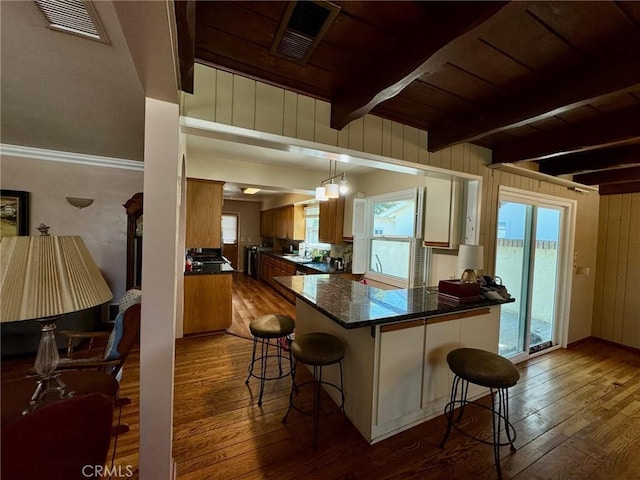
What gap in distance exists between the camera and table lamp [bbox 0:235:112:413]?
827mm

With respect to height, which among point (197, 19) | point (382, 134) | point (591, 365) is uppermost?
point (197, 19)

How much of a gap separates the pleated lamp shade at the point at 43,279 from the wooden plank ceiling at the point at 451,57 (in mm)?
983

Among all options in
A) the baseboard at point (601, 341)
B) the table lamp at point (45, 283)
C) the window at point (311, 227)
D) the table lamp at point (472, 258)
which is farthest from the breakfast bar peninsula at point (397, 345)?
the window at point (311, 227)

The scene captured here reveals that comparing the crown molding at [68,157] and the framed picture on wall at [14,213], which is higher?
the crown molding at [68,157]

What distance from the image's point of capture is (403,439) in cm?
187

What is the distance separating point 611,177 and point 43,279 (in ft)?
17.2

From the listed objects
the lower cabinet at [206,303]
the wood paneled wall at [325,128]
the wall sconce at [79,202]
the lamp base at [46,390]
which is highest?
the wood paneled wall at [325,128]

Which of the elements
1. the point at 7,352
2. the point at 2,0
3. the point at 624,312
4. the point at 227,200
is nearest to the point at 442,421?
the point at 2,0

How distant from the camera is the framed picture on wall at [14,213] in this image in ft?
10.0

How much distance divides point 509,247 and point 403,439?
2492 mm

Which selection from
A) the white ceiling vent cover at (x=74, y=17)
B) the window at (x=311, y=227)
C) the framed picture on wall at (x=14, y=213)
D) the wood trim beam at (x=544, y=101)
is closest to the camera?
the white ceiling vent cover at (x=74, y=17)

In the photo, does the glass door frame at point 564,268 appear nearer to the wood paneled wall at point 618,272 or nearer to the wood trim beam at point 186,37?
the wood paneled wall at point 618,272

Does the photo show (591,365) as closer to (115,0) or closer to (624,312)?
(624,312)

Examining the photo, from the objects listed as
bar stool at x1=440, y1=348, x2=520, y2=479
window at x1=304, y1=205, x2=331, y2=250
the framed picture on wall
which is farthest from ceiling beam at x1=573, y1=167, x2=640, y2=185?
the framed picture on wall
